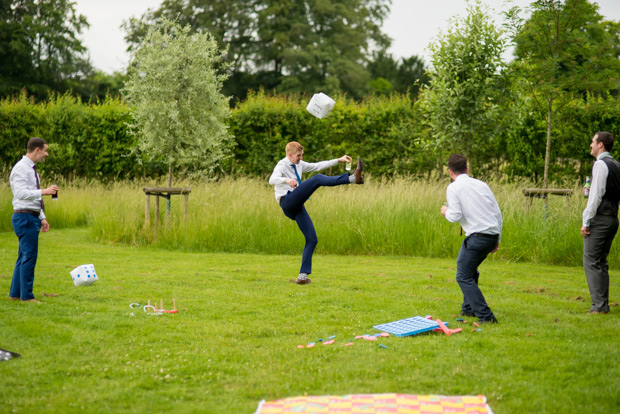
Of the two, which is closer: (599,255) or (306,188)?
(599,255)

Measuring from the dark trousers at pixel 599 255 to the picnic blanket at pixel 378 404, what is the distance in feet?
11.8

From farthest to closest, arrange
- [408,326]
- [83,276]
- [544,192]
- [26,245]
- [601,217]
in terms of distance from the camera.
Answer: [544,192] → [83,276] → [26,245] → [601,217] → [408,326]

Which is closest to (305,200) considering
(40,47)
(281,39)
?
(281,39)

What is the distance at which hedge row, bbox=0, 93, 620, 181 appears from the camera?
19.0 m

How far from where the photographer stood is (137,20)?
40281 mm

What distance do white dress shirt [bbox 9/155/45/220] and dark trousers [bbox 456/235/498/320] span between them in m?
4.86

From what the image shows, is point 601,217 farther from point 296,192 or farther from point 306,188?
point 296,192

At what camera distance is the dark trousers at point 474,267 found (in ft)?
22.1

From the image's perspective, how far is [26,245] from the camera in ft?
24.1

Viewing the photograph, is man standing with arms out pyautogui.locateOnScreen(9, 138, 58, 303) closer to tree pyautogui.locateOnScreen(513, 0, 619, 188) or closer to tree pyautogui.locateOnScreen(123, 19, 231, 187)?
tree pyautogui.locateOnScreen(123, 19, 231, 187)

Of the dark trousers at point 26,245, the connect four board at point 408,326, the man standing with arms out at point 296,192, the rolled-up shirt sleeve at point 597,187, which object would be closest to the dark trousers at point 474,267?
the connect four board at point 408,326

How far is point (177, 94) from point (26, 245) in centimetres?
719

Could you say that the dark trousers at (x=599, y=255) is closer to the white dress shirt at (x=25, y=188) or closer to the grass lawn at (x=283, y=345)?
the grass lawn at (x=283, y=345)

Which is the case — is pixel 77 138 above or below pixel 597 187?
above
